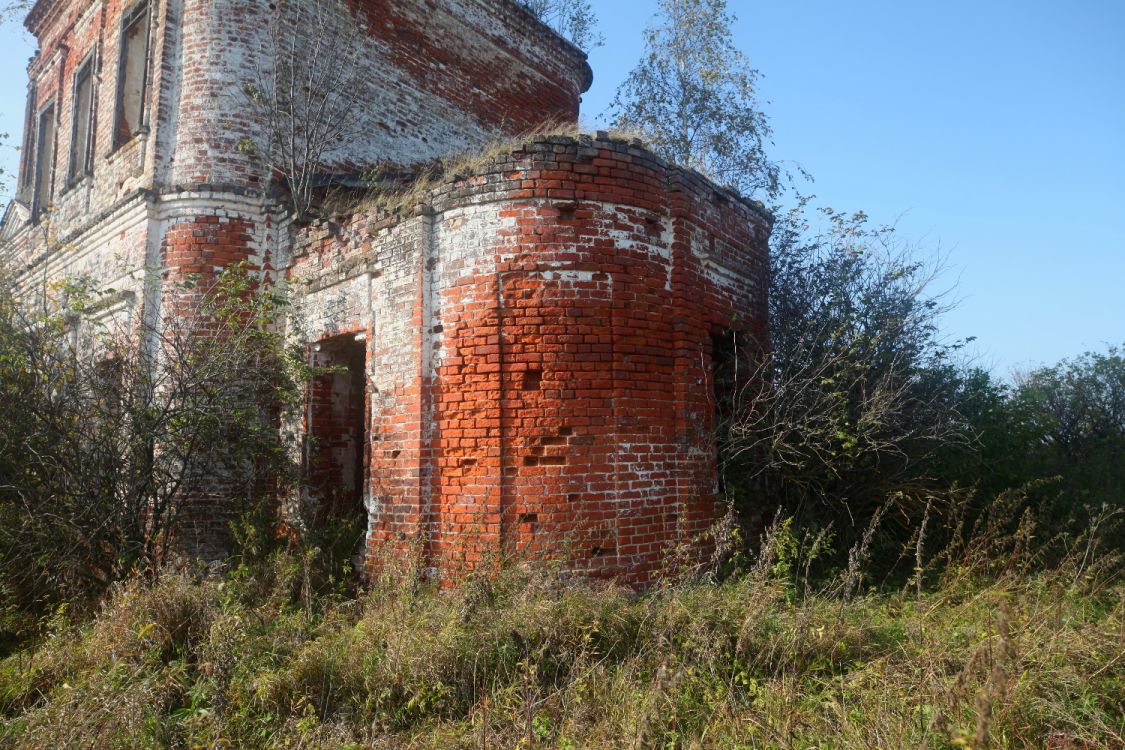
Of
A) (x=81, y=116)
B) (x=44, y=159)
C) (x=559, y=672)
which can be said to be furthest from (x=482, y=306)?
(x=44, y=159)

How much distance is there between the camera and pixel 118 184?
865cm

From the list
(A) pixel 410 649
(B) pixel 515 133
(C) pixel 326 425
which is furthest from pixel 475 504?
(B) pixel 515 133

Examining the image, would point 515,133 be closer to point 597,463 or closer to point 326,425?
point 326,425

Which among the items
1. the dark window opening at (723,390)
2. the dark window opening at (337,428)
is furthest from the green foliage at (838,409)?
the dark window opening at (337,428)

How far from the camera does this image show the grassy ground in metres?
3.40

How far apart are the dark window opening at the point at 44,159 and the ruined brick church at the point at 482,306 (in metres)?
3.66

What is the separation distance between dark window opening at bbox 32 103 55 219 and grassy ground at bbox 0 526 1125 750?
942 centimetres

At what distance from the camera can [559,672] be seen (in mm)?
4270

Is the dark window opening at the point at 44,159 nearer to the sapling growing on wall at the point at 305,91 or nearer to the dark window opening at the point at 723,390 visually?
the sapling growing on wall at the point at 305,91

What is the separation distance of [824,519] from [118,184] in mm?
9240

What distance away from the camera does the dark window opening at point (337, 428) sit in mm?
7134

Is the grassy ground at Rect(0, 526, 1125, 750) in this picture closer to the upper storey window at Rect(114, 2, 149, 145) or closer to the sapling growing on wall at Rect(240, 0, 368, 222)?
the sapling growing on wall at Rect(240, 0, 368, 222)

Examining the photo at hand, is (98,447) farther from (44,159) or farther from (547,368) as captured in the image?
(44,159)

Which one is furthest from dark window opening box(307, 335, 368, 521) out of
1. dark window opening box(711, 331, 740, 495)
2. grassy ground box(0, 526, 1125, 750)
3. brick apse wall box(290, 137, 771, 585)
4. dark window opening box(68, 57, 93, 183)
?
dark window opening box(68, 57, 93, 183)
